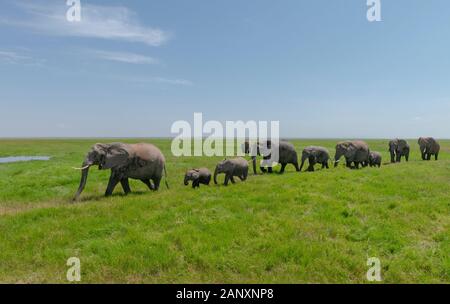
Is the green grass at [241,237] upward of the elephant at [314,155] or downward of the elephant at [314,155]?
downward

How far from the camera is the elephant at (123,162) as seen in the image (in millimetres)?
15531

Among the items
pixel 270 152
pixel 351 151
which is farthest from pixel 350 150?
pixel 270 152

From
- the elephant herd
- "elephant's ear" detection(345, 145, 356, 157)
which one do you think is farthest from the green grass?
"elephant's ear" detection(345, 145, 356, 157)

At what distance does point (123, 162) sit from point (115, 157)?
0.49 meters

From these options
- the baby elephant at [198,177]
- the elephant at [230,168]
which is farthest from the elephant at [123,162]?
the elephant at [230,168]

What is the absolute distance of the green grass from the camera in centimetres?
812

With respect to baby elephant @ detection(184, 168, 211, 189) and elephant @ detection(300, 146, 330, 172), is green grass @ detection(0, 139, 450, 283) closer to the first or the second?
baby elephant @ detection(184, 168, 211, 189)

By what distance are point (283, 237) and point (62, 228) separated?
7.76 meters

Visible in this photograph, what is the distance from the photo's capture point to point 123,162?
52.1 ft

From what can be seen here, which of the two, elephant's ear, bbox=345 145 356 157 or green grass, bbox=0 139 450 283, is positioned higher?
elephant's ear, bbox=345 145 356 157

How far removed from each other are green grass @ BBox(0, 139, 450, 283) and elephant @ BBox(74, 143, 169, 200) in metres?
1.55

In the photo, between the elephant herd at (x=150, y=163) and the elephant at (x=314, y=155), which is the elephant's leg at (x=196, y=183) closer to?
the elephant herd at (x=150, y=163)
